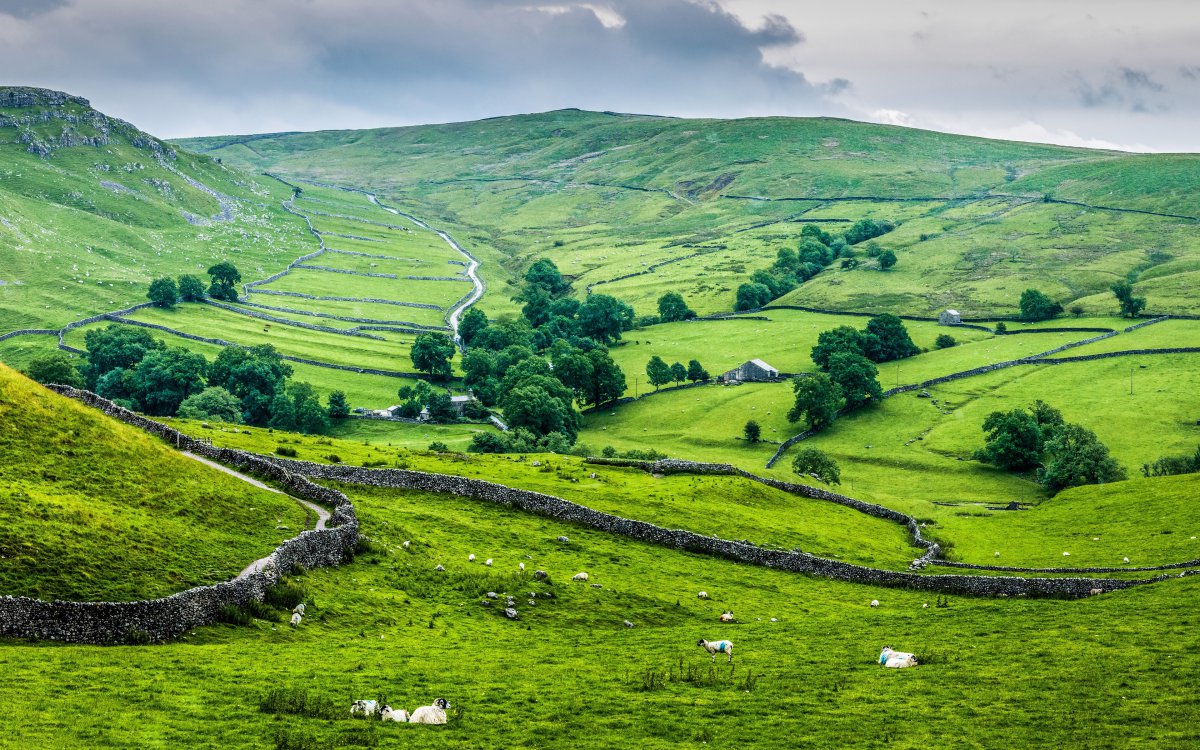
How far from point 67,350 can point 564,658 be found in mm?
130844

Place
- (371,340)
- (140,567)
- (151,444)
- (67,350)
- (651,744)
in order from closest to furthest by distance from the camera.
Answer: (651,744)
(140,567)
(151,444)
(67,350)
(371,340)

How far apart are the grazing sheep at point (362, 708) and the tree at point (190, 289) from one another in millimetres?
173404

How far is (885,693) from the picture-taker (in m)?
27.8

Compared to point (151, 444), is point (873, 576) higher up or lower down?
lower down

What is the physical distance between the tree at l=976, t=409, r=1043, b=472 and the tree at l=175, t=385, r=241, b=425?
84467mm

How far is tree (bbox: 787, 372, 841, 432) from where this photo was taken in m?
122

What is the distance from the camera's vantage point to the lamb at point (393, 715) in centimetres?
2353

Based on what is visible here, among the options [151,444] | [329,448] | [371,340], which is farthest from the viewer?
[371,340]

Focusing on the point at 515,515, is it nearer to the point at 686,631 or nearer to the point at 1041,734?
the point at 686,631

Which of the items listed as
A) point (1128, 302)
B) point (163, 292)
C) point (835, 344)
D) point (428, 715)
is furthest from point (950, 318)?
point (428, 715)

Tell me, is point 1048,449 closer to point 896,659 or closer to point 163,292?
point 896,659

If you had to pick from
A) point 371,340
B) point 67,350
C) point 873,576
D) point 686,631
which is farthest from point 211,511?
point 371,340

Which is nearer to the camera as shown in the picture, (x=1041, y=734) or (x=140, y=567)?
(x=1041, y=734)

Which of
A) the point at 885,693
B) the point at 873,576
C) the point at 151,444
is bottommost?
the point at 873,576
